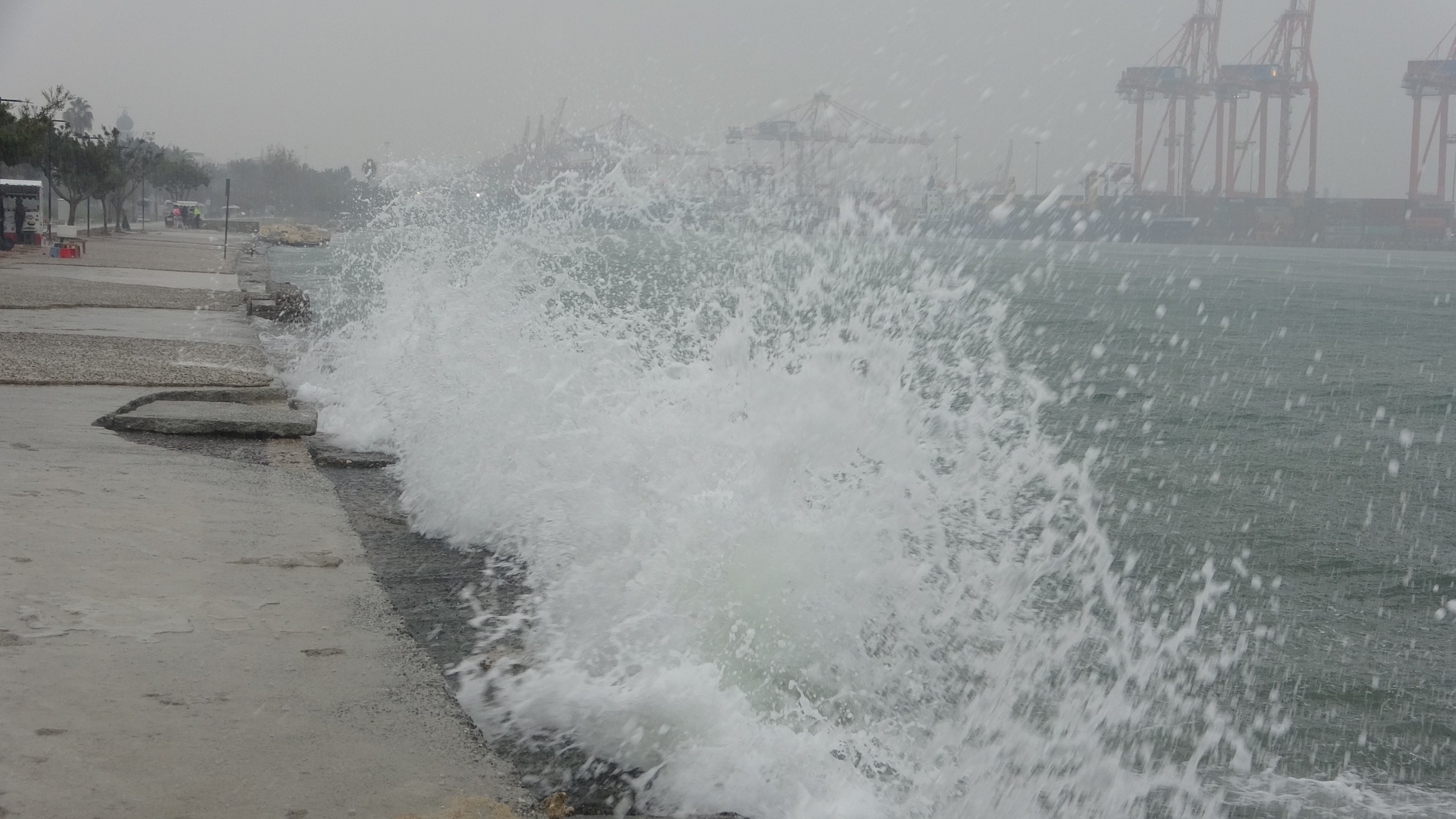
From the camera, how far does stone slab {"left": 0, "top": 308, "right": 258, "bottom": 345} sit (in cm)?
991

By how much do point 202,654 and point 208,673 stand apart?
0.12m

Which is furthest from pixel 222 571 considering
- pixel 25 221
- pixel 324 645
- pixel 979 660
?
pixel 25 221

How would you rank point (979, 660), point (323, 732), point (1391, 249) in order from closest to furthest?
point (323, 732)
point (979, 660)
point (1391, 249)

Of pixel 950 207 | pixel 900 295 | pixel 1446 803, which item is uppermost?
pixel 950 207

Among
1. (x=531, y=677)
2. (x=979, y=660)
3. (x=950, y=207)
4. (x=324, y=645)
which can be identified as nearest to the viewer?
(x=324, y=645)

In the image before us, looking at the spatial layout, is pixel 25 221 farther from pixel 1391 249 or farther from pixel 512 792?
pixel 1391 249

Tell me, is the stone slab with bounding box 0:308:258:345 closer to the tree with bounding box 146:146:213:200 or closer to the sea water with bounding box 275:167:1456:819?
the sea water with bounding box 275:167:1456:819

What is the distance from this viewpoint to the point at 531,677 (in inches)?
121

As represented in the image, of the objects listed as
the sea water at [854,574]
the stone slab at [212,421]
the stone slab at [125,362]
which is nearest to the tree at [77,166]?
the stone slab at [125,362]

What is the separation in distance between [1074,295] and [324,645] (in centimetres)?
4171

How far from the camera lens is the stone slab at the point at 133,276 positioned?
1739cm

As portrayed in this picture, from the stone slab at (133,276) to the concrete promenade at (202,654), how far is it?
13207mm

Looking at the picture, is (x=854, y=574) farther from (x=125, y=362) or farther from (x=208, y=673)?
(x=125, y=362)

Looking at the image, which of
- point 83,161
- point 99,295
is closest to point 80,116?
point 83,161
